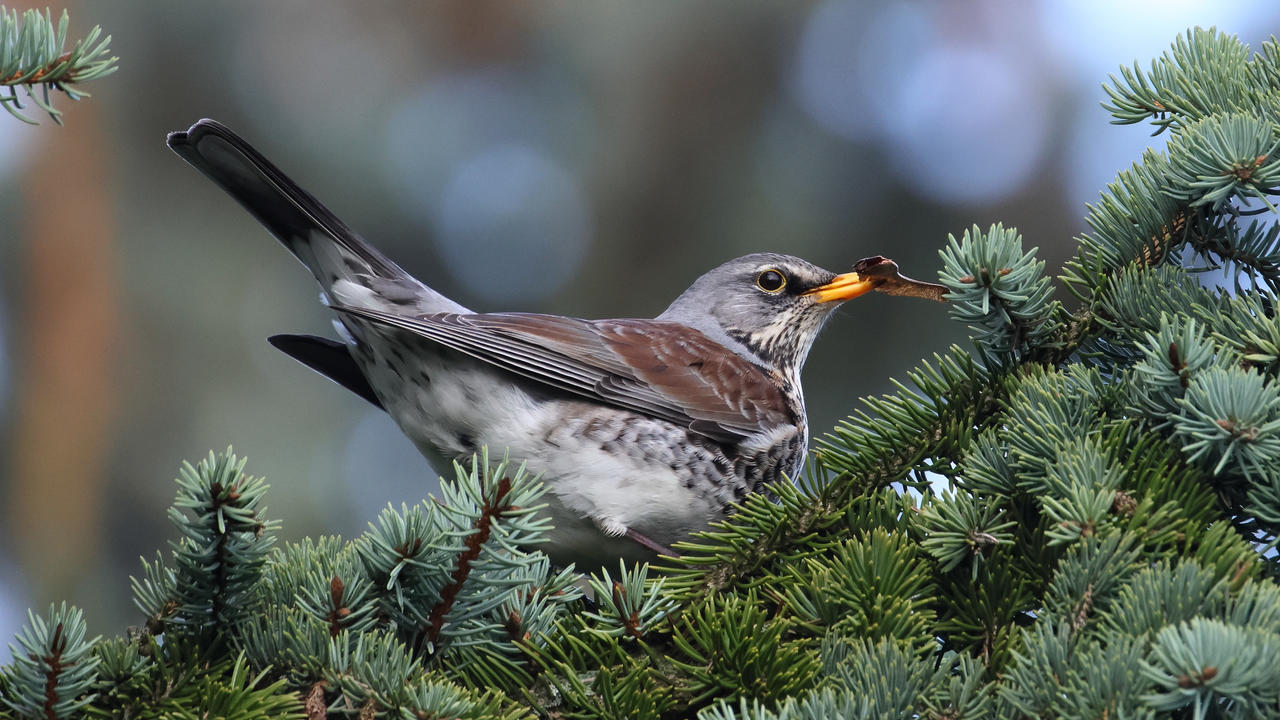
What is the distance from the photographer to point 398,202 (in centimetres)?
509

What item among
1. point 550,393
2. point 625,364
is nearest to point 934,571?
point 550,393

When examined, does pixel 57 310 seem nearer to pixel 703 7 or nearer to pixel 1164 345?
pixel 703 7

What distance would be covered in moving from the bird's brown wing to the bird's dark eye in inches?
19.9

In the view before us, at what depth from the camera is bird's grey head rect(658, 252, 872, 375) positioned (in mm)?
3782

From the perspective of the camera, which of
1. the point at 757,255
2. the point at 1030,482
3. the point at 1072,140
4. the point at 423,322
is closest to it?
the point at 1030,482

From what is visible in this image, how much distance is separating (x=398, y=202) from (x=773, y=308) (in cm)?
218

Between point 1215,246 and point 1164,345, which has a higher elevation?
point 1215,246

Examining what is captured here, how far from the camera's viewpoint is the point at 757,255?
392cm

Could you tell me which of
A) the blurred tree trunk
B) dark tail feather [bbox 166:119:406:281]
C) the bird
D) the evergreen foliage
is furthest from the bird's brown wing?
the blurred tree trunk

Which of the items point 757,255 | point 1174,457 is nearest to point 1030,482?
point 1174,457

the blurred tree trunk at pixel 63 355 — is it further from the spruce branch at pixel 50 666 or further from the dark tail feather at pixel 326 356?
the spruce branch at pixel 50 666

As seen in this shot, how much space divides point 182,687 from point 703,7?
4581mm

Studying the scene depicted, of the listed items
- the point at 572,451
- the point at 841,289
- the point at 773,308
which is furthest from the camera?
the point at 773,308

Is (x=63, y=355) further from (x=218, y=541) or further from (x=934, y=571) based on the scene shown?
(x=934, y=571)
